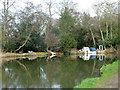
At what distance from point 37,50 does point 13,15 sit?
9104mm

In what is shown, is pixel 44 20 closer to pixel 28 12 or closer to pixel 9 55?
pixel 28 12

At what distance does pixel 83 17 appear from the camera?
35.8 meters

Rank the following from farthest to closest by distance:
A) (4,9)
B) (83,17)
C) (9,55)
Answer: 1. (83,17)
2. (4,9)
3. (9,55)

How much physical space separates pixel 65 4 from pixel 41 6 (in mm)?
6252

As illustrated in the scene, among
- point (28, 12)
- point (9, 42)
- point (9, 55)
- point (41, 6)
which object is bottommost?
point (9, 55)

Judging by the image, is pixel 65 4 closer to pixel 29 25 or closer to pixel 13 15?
pixel 29 25

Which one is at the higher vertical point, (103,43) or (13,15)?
(13,15)

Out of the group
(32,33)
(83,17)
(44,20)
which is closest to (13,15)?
(32,33)

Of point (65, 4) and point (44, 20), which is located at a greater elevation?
point (65, 4)

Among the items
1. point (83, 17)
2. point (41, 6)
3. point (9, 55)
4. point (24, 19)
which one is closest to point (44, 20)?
point (41, 6)

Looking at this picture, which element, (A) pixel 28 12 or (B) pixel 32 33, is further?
(B) pixel 32 33

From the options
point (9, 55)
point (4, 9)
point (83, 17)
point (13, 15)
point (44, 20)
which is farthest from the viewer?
point (83, 17)

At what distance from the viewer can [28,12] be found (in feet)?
92.0

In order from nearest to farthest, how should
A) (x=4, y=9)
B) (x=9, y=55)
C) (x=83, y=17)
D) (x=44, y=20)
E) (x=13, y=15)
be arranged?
1. (x=9, y=55)
2. (x=4, y=9)
3. (x=13, y=15)
4. (x=44, y=20)
5. (x=83, y=17)
